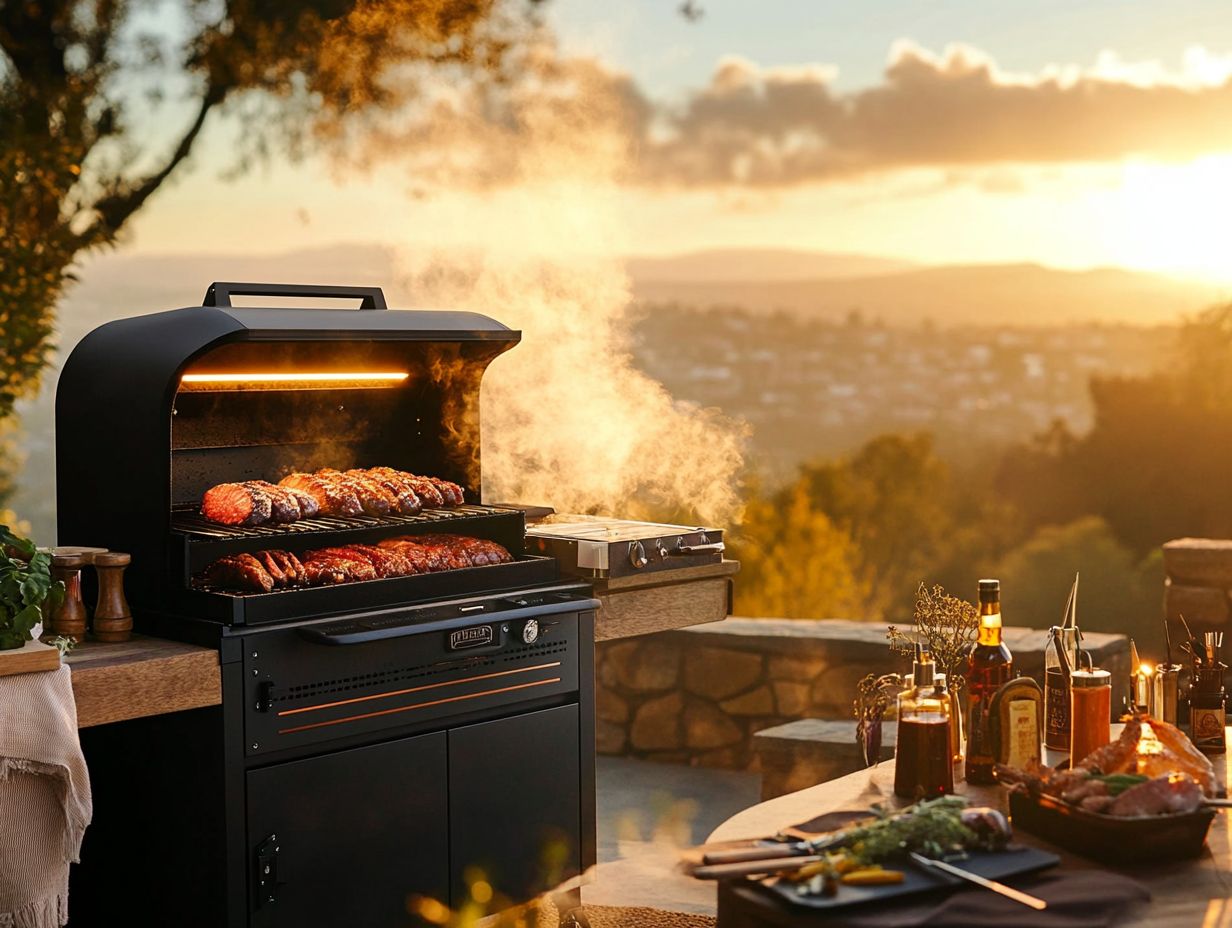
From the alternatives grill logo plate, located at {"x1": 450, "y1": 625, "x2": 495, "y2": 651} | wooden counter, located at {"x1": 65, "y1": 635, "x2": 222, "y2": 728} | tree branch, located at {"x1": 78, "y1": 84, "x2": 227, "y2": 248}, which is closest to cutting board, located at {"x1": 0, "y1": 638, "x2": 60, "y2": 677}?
wooden counter, located at {"x1": 65, "y1": 635, "x2": 222, "y2": 728}

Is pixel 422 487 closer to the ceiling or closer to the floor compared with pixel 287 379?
closer to the floor

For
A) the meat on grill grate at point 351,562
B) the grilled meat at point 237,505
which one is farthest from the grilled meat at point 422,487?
the grilled meat at point 237,505

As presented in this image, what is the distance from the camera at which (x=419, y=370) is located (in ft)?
14.5

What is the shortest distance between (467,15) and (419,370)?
14.6 feet

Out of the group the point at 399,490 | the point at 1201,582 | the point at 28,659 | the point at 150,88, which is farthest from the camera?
the point at 150,88

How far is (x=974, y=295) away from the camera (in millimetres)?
11867

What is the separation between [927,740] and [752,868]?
559 mm

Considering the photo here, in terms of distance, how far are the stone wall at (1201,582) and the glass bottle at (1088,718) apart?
8.58 feet

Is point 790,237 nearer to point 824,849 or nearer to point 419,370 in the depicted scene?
point 419,370

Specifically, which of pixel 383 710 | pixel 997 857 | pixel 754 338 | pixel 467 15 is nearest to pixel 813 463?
pixel 754 338

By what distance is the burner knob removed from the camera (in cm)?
430

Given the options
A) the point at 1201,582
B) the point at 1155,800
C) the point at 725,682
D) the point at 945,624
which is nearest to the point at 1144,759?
the point at 1155,800

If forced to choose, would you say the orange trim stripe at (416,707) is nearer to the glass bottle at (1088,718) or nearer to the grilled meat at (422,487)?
the grilled meat at (422,487)

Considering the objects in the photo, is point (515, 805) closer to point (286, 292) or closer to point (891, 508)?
point (286, 292)
